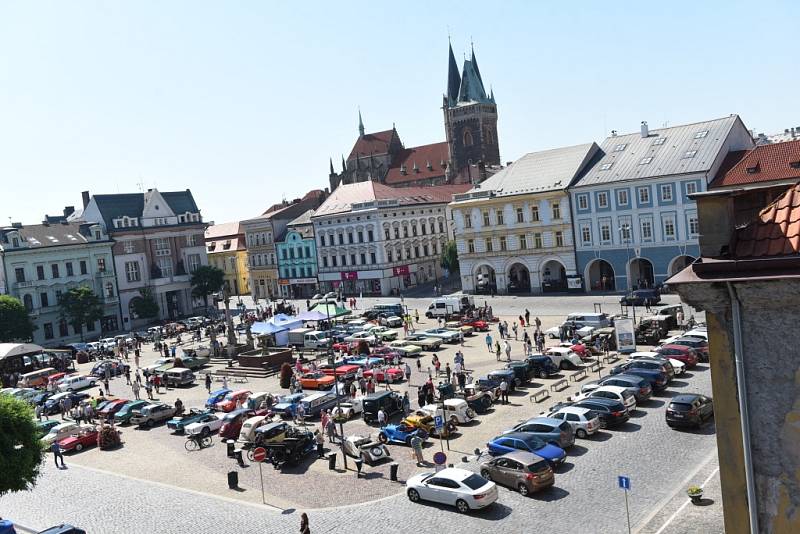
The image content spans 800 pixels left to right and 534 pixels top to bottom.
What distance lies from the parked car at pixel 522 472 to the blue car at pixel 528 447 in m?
0.83

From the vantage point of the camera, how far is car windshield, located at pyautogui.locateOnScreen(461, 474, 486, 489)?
2108cm

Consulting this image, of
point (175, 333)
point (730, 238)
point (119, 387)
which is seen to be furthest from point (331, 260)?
point (730, 238)

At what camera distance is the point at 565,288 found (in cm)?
6506

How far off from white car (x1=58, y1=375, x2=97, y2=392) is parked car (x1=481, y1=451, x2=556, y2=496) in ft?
113

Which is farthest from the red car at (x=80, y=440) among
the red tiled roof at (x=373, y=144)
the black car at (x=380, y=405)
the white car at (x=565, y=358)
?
the red tiled roof at (x=373, y=144)

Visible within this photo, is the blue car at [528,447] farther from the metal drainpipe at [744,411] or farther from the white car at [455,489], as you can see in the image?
the metal drainpipe at [744,411]

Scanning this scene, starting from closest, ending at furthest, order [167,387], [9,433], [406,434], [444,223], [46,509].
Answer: [9,433], [46,509], [406,434], [167,387], [444,223]

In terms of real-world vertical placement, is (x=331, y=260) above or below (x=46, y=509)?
above

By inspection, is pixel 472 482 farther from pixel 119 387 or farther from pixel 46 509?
pixel 119 387

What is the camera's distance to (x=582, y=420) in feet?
86.0

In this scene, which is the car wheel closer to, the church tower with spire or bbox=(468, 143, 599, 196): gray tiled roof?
bbox=(468, 143, 599, 196): gray tiled roof

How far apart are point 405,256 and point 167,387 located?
134 feet

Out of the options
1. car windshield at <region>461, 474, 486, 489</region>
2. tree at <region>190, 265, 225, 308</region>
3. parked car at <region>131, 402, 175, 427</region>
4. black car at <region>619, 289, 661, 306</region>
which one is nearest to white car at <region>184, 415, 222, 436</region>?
parked car at <region>131, 402, 175, 427</region>

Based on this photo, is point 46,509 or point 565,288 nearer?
point 46,509
